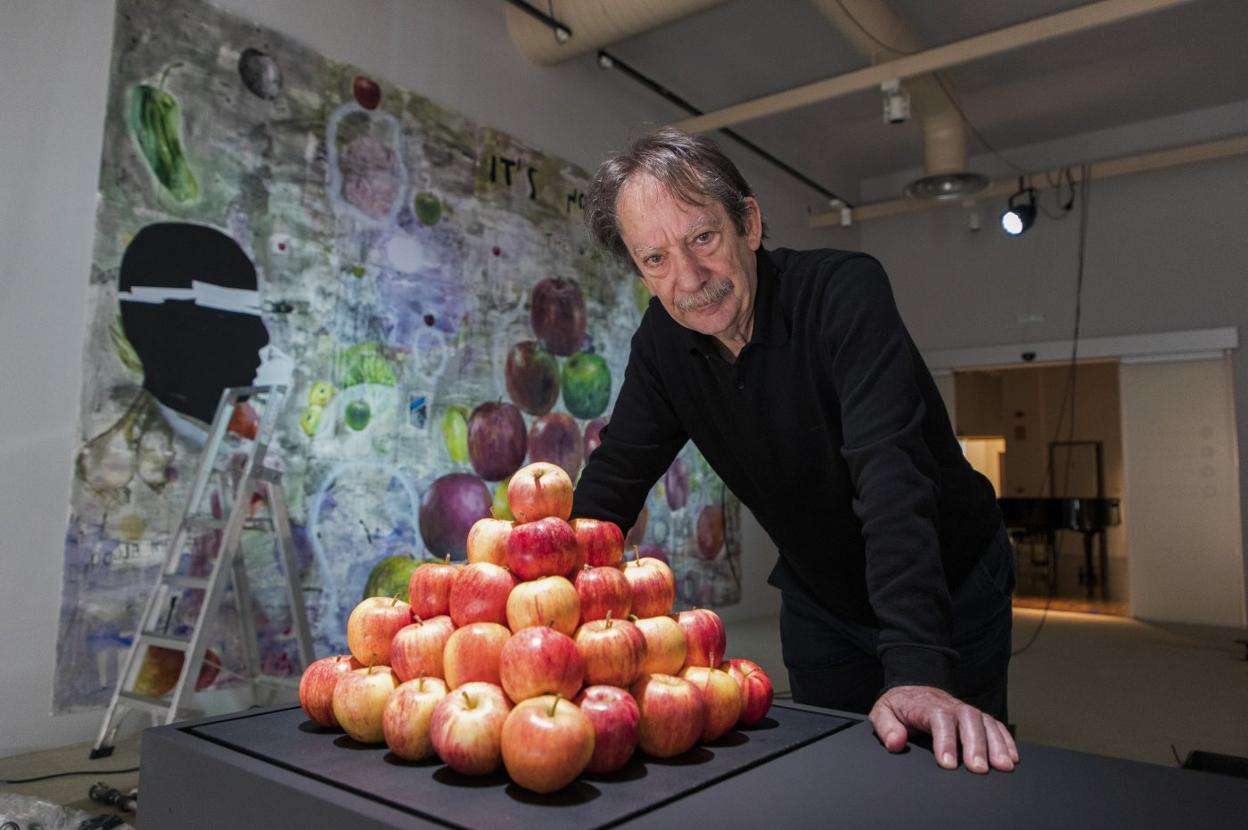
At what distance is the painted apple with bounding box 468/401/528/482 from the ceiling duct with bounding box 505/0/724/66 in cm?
221

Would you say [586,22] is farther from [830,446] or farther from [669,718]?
[669,718]

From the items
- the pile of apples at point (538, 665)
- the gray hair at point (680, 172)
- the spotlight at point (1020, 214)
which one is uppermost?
the spotlight at point (1020, 214)

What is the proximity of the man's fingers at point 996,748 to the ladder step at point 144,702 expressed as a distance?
2.87m

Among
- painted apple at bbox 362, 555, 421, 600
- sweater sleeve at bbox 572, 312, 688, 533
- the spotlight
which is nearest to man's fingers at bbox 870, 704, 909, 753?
sweater sleeve at bbox 572, 312, 688, 533

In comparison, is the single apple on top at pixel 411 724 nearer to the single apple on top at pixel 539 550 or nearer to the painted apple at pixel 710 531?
the single apple on top at pixel 539 550

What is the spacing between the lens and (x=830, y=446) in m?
1.37

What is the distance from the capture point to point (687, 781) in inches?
30.7

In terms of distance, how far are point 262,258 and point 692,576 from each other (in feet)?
12.9

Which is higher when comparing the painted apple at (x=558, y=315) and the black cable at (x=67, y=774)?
the painted apple at (x=558, y=315)

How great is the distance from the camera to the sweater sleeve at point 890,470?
1029 mm

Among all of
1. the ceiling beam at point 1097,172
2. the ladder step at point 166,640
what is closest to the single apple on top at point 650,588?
the ladder step at point 166,640

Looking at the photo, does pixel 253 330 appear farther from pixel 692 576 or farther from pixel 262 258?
pixel 692 576

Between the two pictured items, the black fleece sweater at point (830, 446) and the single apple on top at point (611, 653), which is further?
the black fleece sweater at point (830, 446)

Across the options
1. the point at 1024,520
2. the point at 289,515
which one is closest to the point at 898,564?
the point at 289,515
